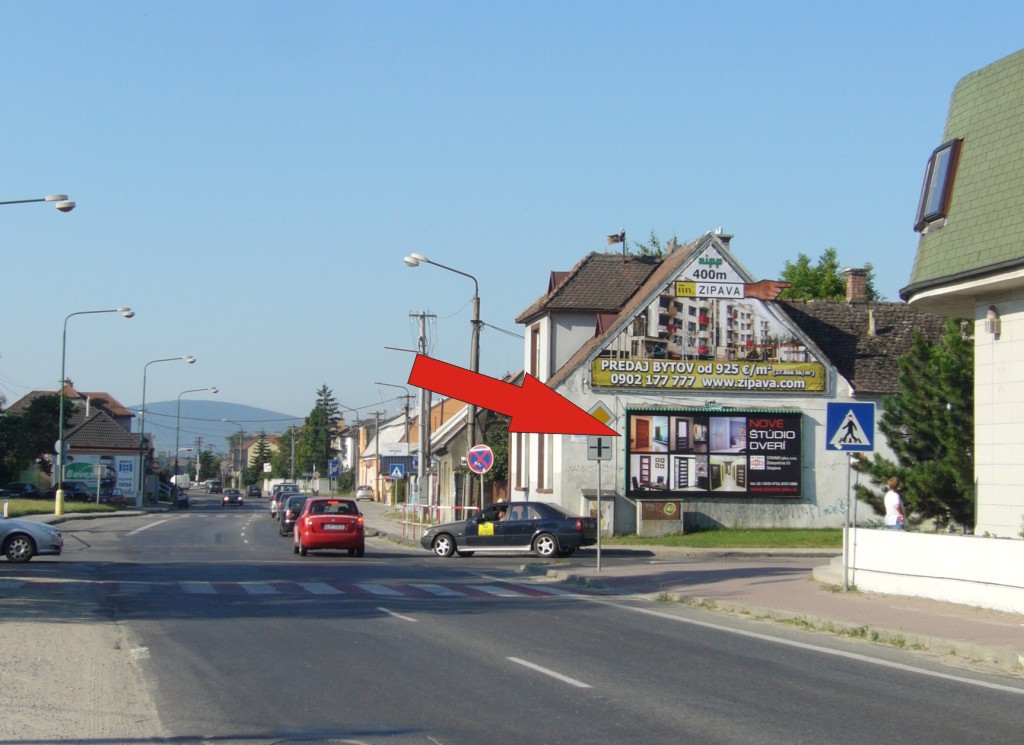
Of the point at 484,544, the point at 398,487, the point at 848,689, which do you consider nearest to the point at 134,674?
the point at 848,689

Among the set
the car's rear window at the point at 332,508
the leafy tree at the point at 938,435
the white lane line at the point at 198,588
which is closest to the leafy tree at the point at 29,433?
the car's rear window at the point at 332,508

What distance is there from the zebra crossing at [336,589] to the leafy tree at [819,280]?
44032 mm

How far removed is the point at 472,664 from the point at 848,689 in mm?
3593

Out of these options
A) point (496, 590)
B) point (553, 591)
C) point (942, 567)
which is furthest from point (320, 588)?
point (942, 567)

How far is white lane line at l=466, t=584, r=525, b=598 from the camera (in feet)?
64.7

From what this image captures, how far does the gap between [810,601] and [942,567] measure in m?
2.05

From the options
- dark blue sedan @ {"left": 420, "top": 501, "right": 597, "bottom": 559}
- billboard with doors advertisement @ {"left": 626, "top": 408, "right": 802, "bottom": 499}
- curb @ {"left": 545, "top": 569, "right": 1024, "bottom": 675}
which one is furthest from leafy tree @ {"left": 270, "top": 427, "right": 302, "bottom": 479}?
curb @ {"left": 545, "top": 569, "right": 1024, "bottom": 675}

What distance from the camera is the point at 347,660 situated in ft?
38.2

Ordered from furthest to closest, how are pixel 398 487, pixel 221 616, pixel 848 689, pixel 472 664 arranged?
pixel 398 487
pixel 221 616
pixel 472 664
pixel 848 689

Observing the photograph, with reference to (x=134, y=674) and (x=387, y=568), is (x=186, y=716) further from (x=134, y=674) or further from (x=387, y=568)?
(x=387, y=568)

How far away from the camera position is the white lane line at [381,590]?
19.4 meters

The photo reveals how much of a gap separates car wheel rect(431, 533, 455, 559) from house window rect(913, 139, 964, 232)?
15.0 metres

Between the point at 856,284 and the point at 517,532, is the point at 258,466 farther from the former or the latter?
the point at 517,532

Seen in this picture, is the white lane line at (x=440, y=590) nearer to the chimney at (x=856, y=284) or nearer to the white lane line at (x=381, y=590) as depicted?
the white lane line at (x=381, y=590)
